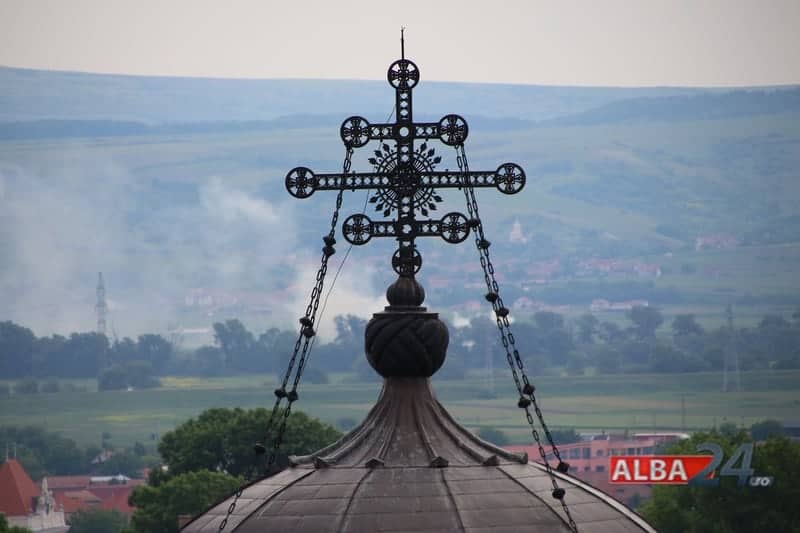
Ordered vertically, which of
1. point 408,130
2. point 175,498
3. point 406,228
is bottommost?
point 406,228

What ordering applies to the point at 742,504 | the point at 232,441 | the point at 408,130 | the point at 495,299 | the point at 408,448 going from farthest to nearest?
the point at 232,441 → the point at 742,504 → the point at 495,299 → the point at 408,130 → the point at 408,448

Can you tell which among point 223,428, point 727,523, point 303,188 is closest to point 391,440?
point 303,188

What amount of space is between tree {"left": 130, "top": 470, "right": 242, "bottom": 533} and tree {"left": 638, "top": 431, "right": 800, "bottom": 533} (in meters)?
22.7

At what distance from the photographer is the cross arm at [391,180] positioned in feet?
66.9

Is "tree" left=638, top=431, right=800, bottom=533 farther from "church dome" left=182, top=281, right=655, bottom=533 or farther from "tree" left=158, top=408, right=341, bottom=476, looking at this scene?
"church dome" left=182, top=281, right=655, bottom=533

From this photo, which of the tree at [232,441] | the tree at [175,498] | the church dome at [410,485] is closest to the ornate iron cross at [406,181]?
the church dome at [410,485]

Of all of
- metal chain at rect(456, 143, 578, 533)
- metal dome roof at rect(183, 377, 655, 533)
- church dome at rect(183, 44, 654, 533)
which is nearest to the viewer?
metal dome roof at rect(183, 377, 655, 533)

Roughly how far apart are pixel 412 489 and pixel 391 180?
9.50 ft

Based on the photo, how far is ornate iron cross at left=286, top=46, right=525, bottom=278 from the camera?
20.6 m

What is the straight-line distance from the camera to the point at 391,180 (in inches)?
816

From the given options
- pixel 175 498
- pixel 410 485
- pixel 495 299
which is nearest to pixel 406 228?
pixel 495 299

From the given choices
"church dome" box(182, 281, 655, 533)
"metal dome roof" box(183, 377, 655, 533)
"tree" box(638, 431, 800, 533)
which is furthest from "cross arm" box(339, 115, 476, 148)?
"tree" box(638, 431, 800, 533)

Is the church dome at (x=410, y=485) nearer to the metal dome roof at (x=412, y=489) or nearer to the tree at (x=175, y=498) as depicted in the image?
the metal dome roof at (x=412, y=489)

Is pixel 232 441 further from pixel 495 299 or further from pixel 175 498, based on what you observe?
pixel 495 299
